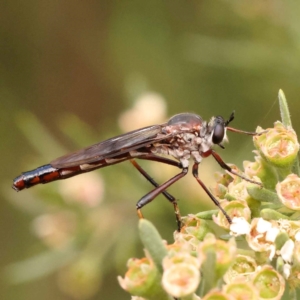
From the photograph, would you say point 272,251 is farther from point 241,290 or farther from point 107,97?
point 107,97

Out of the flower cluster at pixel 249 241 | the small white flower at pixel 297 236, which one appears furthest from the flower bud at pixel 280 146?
the small white flower at pixel 297 236

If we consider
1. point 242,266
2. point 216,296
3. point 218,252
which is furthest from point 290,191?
point 216,296

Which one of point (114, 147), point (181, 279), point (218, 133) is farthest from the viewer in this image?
point (114, 147)

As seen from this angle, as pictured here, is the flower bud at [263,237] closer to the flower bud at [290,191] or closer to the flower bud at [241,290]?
the flower bud at [290,191]

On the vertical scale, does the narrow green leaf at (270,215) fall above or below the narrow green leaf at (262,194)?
below

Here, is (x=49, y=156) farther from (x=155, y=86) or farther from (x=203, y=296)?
(x=203, y=296)

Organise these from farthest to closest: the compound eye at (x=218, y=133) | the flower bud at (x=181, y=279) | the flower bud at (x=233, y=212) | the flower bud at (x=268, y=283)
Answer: the compound eye at (x=218, y=133) < the flower bud at (x=233, y=212) < the flower bud at (x=268, y=283) < the flower bud at (x=181, y=279)

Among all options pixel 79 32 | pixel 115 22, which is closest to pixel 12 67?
pixel 79 32
